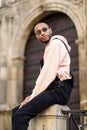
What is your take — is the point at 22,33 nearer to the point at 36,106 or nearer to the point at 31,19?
the point at 31,19

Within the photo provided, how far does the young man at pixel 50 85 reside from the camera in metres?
3.79

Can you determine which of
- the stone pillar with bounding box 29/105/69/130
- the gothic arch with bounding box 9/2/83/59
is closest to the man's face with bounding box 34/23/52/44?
the stone pillar with bounding box 29/105/69/130

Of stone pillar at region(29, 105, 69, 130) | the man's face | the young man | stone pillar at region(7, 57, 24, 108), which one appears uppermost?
the man's face

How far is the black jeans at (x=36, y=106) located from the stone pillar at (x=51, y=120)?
6 cm

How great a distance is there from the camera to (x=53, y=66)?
3924 millimetres

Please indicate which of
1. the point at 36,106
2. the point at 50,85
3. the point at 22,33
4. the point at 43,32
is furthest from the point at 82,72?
the point at 36,106

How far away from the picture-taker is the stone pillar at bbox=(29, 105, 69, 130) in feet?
12.7

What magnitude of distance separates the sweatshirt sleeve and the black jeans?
0.21 feet

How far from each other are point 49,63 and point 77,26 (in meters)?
6.46

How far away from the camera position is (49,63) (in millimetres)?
3934

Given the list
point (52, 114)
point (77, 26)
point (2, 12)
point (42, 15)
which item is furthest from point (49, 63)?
point (2, 12)

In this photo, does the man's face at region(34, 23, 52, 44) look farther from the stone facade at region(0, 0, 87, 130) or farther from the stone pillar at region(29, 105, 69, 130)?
the stone facade at region(0, 0, 87, 130)

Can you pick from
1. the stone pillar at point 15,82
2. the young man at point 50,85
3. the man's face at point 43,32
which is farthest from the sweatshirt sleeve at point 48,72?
the stone pillar at point 15,82

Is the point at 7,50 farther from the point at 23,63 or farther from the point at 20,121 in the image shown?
the point at 20,121
